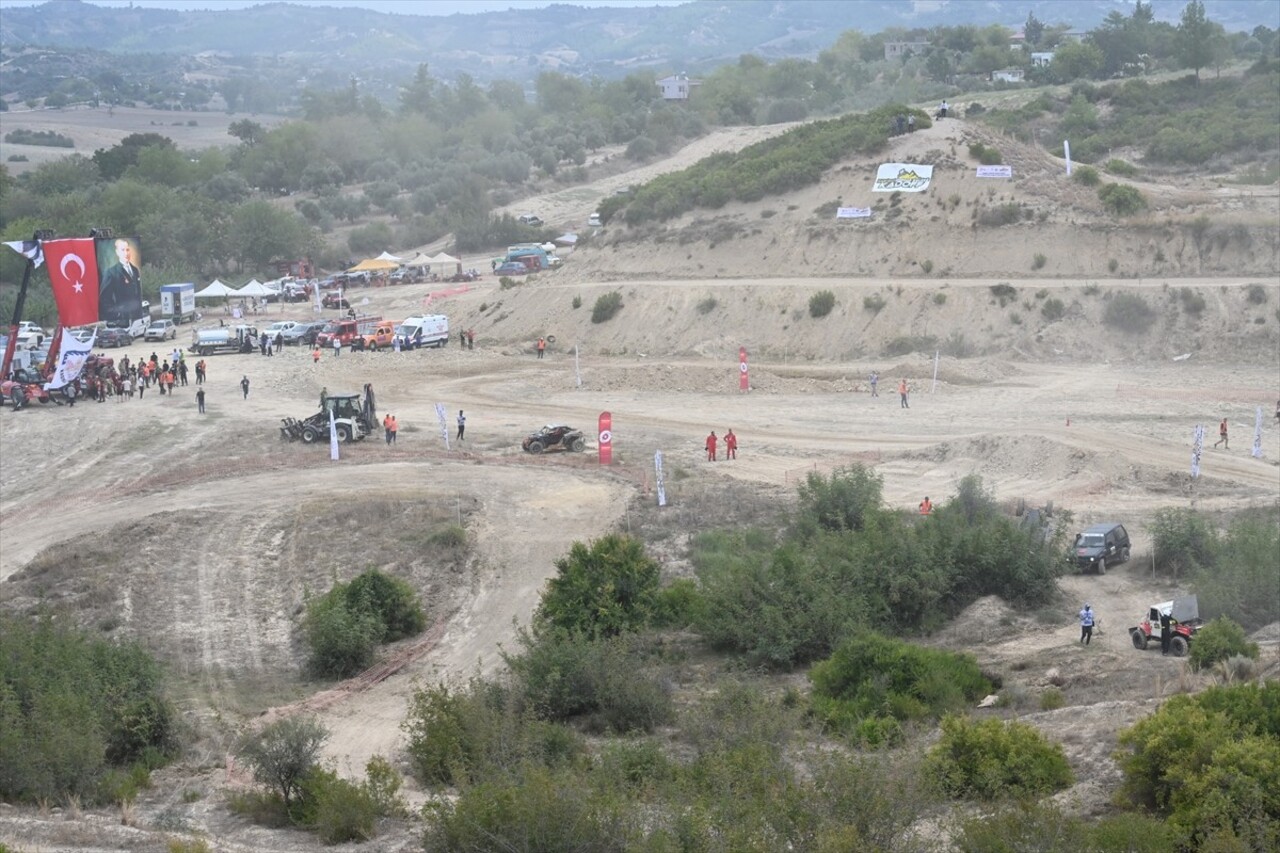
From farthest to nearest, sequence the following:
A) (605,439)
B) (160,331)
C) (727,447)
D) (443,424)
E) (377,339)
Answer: (160,331)
(377,339)
(443,424)
(727,447)
(605,439)

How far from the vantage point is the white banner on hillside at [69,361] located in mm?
46500

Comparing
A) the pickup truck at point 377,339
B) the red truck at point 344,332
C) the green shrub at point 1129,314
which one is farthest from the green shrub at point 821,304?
the red truck at point 344,332

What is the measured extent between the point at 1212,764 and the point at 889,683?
604 centimetres

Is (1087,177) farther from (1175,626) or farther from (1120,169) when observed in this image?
(1175,626)

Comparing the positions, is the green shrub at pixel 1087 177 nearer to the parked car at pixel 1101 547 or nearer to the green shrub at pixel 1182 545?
the parked car at pixel 1101 547

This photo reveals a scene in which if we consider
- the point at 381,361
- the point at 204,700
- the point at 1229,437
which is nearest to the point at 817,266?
the point at 381,361

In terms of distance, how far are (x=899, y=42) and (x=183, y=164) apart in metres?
98.8

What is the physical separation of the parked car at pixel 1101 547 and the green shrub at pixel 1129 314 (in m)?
23.9

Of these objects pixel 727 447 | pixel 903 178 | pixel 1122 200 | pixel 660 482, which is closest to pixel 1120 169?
pixel 1122 200

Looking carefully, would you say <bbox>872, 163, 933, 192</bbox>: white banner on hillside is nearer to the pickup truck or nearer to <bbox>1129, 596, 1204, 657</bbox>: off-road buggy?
the pickup truck

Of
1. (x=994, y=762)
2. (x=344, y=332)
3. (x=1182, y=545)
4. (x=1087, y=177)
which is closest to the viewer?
(x=994, y=762)

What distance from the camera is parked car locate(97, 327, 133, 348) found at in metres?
60.2

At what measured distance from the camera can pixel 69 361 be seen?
46750 millimetres

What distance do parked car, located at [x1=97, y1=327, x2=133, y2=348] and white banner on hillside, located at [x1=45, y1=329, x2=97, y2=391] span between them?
13.7 metres
